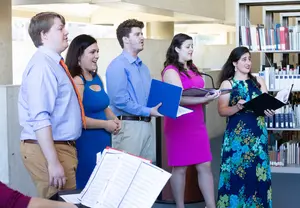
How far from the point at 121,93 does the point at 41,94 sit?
1.48 meters

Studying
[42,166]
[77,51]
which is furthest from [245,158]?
[42,166]

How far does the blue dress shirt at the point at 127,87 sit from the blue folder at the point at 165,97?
0.33ft

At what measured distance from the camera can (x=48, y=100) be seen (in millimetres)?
3422

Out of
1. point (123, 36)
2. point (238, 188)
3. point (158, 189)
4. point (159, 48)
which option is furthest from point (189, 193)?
point (159, 48)

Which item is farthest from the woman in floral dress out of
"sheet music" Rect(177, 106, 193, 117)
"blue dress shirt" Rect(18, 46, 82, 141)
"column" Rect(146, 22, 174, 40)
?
"column" Rect(146, 22, 174, 40)

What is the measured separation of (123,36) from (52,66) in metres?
1.58

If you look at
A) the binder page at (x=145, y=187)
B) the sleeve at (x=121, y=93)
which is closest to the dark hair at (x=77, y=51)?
the sleeve at (x=121, y=93)

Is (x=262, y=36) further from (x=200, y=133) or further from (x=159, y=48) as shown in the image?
(x=159, y=48)

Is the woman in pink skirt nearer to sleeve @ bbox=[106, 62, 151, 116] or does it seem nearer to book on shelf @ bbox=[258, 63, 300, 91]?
sleeve @ bbox=[106, 62, 151, 116]

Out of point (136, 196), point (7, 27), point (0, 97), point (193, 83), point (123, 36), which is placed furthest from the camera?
point (7, 27)

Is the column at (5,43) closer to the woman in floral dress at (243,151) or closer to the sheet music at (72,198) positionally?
the woman in floral dress at (243,151)

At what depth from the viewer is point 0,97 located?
230 inches

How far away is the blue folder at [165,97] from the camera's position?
4691 mm

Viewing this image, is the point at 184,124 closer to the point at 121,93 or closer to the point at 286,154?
the point at 121,93
